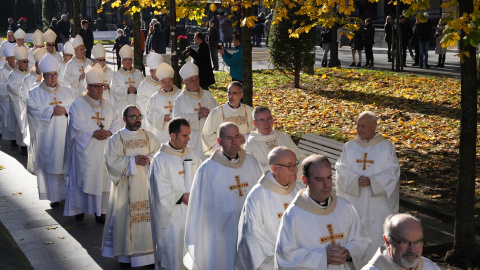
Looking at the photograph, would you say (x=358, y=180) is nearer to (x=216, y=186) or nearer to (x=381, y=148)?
(x=381, y=148)

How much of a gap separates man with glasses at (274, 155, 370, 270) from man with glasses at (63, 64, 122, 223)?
18.2 ft

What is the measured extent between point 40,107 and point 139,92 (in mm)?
2317

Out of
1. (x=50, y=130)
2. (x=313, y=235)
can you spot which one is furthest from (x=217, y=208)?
(x=50, y=130)

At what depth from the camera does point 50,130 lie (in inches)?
495

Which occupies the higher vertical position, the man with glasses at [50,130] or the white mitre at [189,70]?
the white mitre at [189,70]

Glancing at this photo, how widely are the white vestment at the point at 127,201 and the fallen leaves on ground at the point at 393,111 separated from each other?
13.2ft

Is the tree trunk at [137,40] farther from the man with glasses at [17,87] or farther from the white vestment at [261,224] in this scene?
the white vestment at [261,224]

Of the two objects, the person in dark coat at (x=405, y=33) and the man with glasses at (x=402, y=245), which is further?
the person in dark coat at (x=405, y=33)

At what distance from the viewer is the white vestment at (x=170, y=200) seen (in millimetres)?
8414

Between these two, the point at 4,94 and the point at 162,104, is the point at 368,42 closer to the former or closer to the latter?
the point at 4,94

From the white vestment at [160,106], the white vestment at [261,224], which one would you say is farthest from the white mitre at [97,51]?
the white vestment at [261,224]

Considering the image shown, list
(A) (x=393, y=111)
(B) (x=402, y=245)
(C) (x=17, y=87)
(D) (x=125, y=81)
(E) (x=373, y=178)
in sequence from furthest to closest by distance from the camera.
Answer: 1. (A) (x=393, y=111)
2. (C) (x=17, y=87)
3. (D) (x=125, y=81)
4. (E) (x=373, y=178)
5. (B) (x=402, y=245)

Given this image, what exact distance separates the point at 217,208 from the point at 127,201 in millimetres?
1870

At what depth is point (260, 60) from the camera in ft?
104
